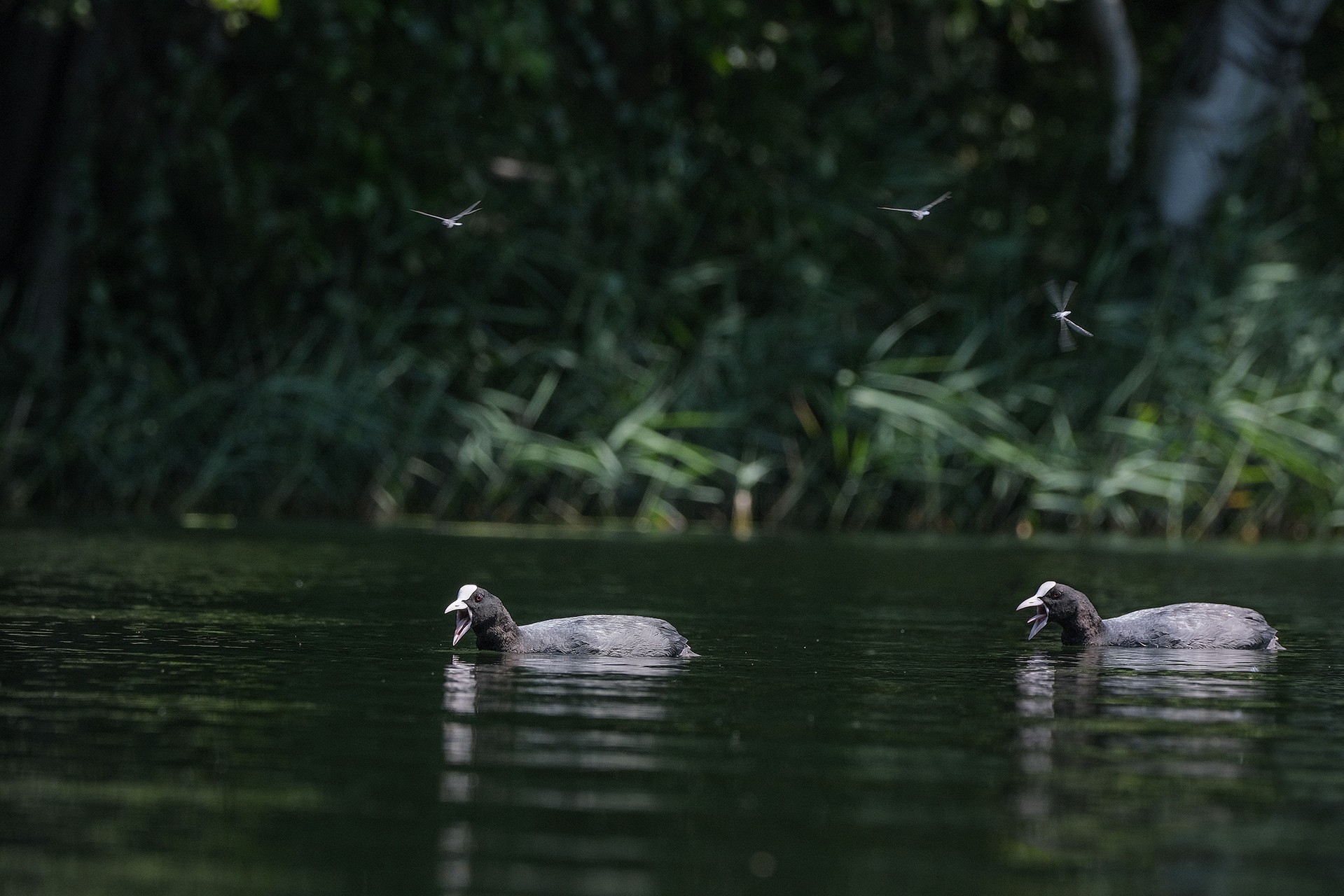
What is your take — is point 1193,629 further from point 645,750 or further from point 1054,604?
point 645,750

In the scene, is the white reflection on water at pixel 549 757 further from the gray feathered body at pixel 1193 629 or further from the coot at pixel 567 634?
the gray feathered body at pixel 1193 629

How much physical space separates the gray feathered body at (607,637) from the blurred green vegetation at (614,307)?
25.9 ft

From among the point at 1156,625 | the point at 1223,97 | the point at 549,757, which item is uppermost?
the point at 1223,97

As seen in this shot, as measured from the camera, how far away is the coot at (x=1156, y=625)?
8.26 meters

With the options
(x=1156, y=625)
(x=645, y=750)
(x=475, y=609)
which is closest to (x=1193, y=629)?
(x=1156, y=625)

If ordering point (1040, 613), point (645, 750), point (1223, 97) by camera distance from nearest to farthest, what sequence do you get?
point (645, 750) < point (1040, 613) < point (1223, 97)

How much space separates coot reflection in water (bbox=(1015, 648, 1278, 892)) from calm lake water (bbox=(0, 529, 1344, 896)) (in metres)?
0.02

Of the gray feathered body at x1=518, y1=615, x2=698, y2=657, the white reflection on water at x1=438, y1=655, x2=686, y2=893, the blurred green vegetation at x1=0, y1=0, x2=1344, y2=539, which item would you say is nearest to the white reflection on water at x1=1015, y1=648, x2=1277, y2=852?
the white reflection on water at x1=438, y1=655, x2=686, y2=893

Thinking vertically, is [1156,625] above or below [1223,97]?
below

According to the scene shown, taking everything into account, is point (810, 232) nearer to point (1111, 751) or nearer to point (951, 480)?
point (951, 480)

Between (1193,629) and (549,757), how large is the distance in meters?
3.90

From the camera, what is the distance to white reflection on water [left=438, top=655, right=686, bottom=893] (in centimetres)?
396

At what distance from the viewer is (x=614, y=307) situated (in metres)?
17.3

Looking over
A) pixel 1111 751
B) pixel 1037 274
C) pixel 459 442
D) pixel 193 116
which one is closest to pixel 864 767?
pixel 1111 751
